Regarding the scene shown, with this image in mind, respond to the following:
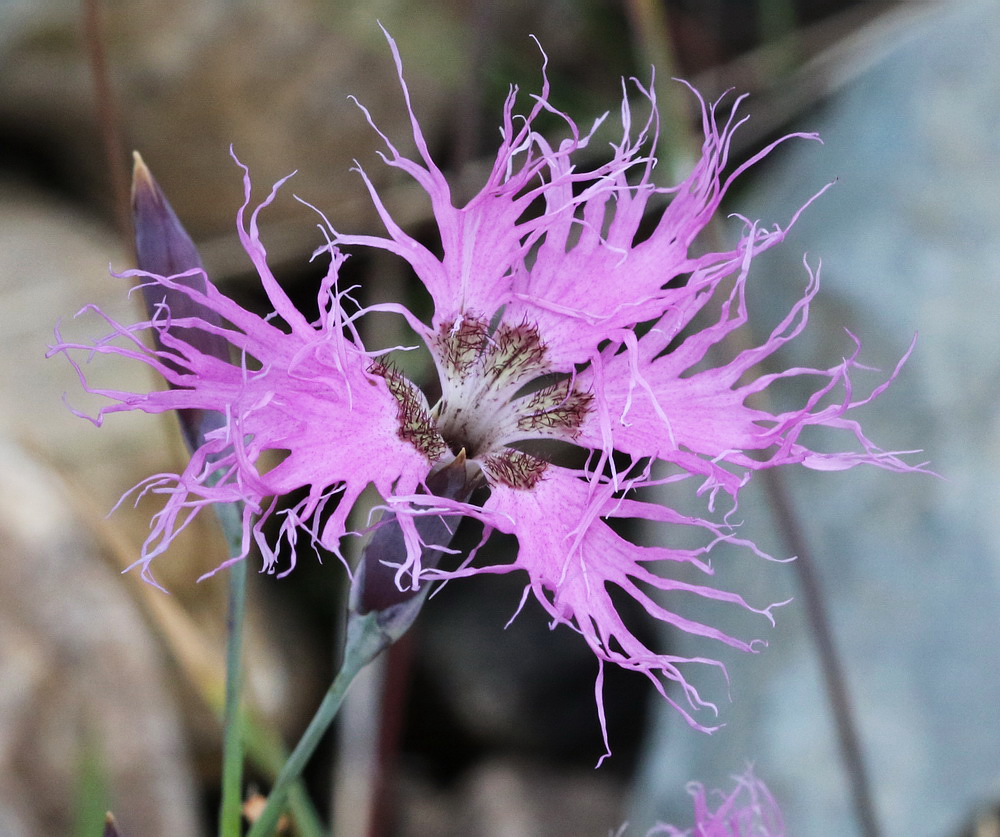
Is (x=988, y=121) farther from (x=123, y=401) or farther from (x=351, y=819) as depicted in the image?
(x=123, y=401)

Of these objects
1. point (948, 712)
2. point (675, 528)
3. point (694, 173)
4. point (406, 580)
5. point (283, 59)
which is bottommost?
point (948, 712)

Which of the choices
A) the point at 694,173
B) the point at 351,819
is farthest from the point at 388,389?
the point at 351,819

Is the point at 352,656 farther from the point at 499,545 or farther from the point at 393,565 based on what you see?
the point at 499,545

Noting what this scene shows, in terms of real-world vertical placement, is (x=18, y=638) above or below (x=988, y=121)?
below

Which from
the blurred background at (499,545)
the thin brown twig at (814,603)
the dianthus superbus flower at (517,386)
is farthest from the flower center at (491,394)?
the blurred background at (499,545)

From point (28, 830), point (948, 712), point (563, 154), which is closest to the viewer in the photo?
point (563, 154)

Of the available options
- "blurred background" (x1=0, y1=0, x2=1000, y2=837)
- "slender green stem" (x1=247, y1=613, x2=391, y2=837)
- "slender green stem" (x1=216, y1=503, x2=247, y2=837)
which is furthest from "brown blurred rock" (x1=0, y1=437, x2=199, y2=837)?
"slender green stem" (x1=247, y1=613, x2=391, y2=837)
